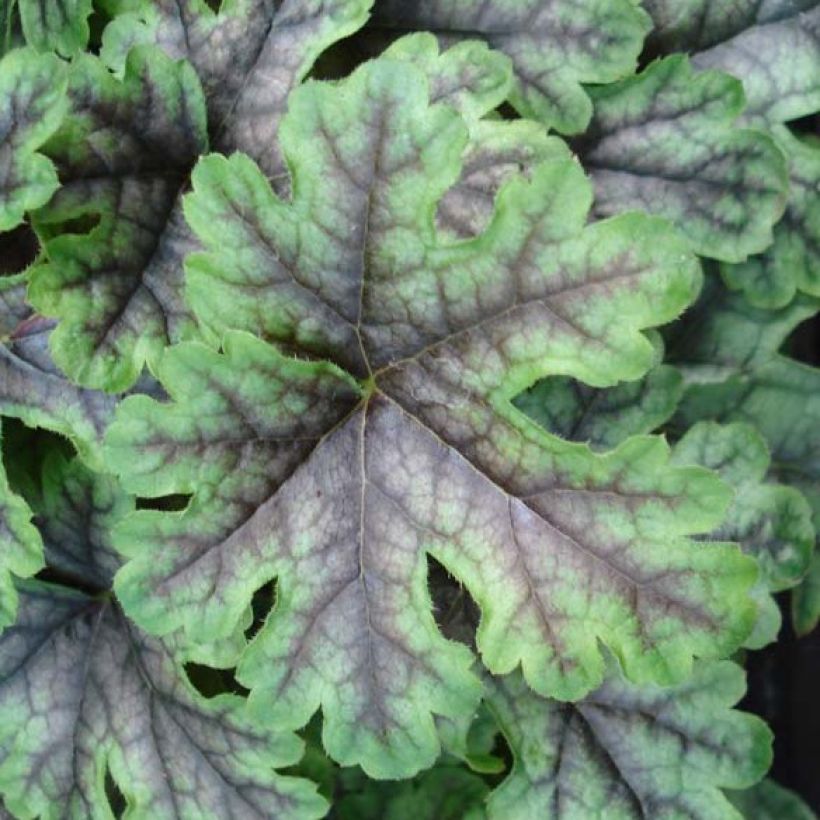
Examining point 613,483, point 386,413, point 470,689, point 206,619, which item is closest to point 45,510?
point 206,619

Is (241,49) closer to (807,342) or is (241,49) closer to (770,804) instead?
(807,342)

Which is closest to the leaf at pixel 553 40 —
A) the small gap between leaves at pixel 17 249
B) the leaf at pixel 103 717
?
the small gap between leaves at pixel 17 249

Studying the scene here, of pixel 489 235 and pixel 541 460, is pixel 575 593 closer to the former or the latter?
pixel 541 460

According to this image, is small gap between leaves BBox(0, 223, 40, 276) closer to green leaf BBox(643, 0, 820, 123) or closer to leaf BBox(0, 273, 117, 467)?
leaf BBox(0, 273, 117, 467)

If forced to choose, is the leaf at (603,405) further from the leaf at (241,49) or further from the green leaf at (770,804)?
the green leaf at (770,804)

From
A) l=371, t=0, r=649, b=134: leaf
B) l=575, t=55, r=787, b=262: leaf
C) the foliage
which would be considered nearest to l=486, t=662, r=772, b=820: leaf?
the foliage
